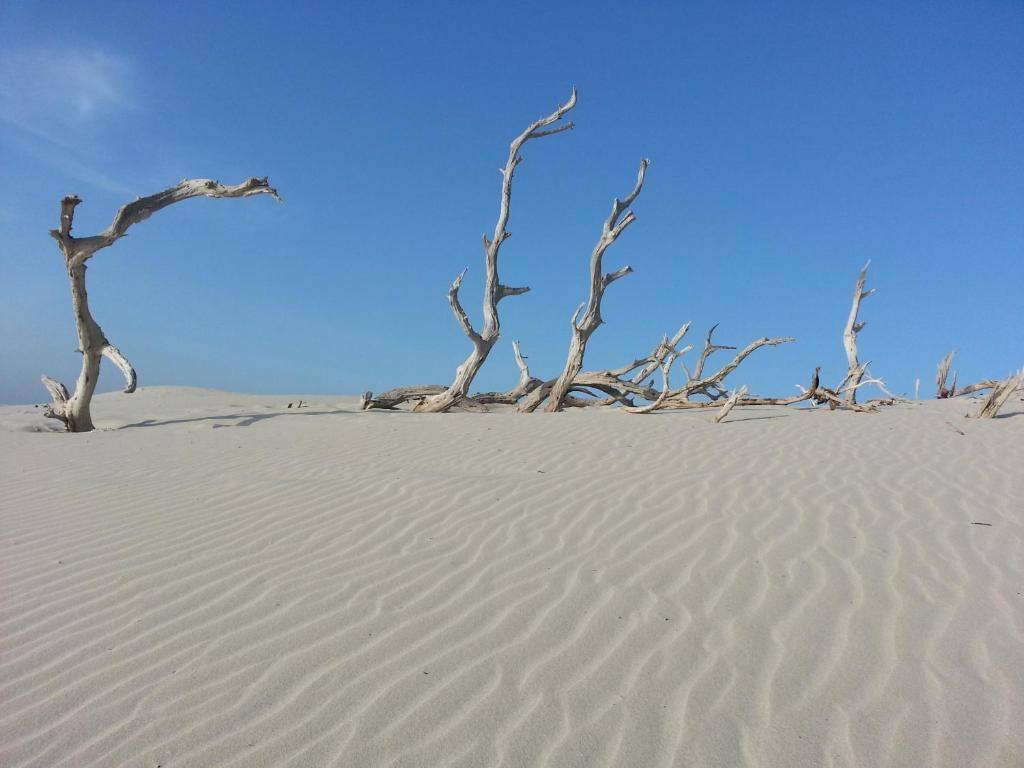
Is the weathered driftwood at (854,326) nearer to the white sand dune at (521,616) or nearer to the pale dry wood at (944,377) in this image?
the pale dry wood at (944,377)

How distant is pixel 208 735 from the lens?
2.41 metres

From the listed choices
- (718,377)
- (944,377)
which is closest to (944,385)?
(944,377)

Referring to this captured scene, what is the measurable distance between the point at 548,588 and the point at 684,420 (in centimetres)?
663

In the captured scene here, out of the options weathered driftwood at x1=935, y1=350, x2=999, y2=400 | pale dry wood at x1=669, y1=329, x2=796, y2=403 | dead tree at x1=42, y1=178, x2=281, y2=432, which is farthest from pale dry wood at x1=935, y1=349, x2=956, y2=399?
dead tree at x1=42, y1=178, x2=281, y2=432

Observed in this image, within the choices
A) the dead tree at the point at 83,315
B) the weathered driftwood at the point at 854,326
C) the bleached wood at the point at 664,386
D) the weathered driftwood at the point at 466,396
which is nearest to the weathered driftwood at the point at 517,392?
the weathered driftwood at the point at 466,396

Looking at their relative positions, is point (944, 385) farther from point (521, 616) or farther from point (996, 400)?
point (521, 616)

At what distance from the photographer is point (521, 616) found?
320cm

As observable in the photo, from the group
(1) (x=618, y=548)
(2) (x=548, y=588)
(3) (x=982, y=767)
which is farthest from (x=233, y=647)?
(3) (x=982, y=767)

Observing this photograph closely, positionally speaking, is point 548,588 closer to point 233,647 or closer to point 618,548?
point 618,548

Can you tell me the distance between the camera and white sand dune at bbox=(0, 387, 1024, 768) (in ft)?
7.73

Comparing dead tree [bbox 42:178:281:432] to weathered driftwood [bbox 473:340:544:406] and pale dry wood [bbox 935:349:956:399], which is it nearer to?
weathered driftwood [bbox 473:340:544:406]

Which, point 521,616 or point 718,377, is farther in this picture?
point 718,377

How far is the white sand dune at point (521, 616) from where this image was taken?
2.36m

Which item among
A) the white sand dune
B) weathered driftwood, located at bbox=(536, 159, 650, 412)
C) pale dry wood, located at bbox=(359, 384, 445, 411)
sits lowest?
the white sand dune
